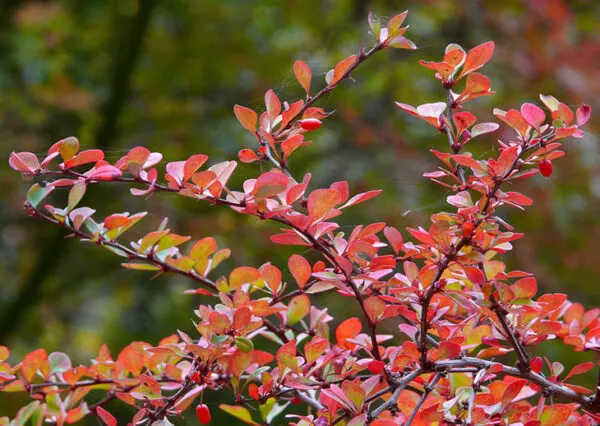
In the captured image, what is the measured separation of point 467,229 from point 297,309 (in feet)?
0.93

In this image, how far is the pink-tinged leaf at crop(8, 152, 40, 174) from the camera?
627mm

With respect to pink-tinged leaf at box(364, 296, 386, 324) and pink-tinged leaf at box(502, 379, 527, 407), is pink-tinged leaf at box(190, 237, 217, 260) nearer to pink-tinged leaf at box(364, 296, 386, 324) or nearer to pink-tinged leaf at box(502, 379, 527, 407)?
pink-tinged leaf at box(364, 296, 386, 324)

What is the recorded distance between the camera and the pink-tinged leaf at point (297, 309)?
0.80 meters

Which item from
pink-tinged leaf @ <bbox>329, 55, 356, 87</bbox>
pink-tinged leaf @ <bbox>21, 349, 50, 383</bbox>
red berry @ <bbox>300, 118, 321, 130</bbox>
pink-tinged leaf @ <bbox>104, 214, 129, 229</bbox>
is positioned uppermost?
pink-tinged leaf @ <bbox>329, 55, 356, 87</bbox>

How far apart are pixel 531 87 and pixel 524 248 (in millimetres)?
689

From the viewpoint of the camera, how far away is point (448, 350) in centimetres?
63

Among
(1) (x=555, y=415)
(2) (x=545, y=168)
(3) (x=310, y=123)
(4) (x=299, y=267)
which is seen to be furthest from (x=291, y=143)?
(1) (x=555, y=415)

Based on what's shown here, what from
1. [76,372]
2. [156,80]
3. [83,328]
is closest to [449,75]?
[76,372]

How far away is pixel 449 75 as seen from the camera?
689 mm

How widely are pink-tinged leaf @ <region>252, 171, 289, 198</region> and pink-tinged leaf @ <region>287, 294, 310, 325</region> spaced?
221 millimetres

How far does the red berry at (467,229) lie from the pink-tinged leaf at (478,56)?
0.19m

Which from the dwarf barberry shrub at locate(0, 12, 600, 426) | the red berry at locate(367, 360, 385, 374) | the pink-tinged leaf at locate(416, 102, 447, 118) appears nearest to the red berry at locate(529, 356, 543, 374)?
the dwarf barberry shrub at locate(0, 12, 600, 426)

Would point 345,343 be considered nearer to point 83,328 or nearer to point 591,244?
point 591,244

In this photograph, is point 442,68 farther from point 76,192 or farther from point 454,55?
point 76,192
